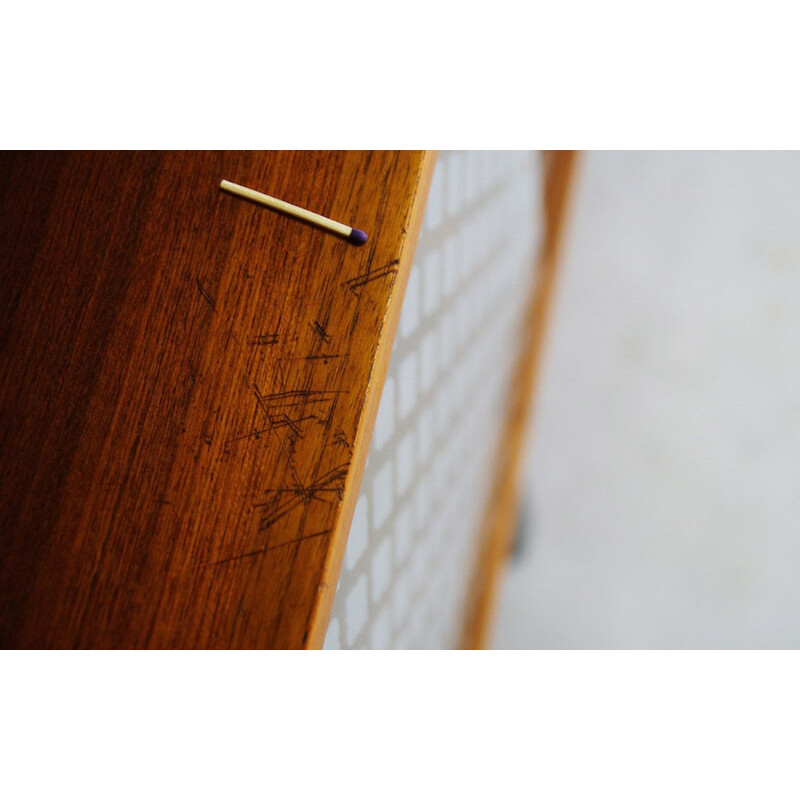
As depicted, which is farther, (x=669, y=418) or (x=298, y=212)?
(x=669, y=418)

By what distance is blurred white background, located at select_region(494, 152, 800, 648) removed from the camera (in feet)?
4.57

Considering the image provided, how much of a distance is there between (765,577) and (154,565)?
140 cm

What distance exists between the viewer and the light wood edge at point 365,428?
33 centimetres

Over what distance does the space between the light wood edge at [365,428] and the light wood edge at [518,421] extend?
→ 84 cm

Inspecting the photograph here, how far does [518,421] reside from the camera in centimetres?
138

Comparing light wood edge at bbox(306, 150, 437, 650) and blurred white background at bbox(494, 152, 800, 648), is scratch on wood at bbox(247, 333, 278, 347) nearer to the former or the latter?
light wood edge at bbox(306, 150, 437, 650)

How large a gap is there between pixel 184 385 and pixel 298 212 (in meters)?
0.11

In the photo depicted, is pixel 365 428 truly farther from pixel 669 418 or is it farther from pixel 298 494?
pixel 669 418

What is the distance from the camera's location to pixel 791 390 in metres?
1.44

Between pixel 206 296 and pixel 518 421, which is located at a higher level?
pixel 518 421

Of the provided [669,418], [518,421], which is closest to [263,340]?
[518,421]

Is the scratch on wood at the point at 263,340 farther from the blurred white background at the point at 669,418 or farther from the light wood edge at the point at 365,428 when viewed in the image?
the blurred white background at the point at 669,418

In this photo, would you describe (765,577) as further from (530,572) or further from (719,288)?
(719,288)
